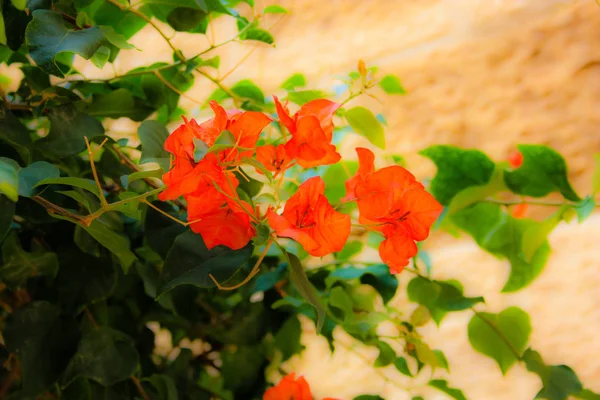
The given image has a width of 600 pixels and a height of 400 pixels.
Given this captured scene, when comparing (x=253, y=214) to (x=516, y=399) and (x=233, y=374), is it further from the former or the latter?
(x=516, y=399)

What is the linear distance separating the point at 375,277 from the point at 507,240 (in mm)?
110

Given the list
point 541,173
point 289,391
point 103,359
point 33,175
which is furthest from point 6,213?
point 541,173

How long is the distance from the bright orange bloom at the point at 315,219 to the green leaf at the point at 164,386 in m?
0.24

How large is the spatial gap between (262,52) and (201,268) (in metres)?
0.68

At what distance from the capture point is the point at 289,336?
0.54m

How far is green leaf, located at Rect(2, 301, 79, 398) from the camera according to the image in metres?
0.41

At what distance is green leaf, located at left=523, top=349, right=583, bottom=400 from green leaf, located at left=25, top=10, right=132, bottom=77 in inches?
15.4

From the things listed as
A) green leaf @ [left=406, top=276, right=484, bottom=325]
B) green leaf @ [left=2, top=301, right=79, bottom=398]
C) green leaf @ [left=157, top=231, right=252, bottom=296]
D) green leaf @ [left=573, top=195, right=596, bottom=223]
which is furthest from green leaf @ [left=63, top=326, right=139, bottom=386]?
green leaf @ [left=573, top=195, right=596, bottom=223]

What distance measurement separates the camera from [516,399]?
0.68 m

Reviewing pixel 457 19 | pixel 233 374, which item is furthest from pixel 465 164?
pixel 457 19

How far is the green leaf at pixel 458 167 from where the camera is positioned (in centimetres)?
44

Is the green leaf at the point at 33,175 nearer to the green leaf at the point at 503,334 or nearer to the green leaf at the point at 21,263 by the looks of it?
the green leaf at the point at 21,263

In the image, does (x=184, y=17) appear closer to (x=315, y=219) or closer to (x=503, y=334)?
(x=315, y=219)

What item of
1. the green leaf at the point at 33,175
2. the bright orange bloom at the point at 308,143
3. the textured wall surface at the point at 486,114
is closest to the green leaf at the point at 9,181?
the green leaf at the point at 33,175
